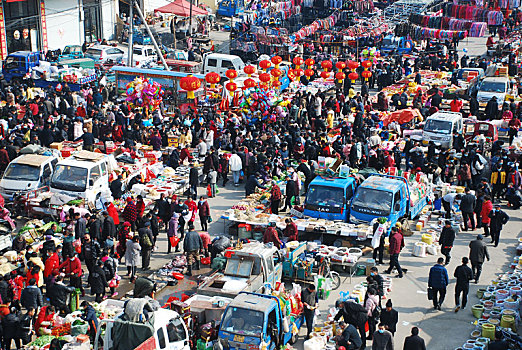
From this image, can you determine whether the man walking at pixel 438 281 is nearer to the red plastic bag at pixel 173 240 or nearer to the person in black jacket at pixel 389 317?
the person in black jacket at pixel 389 317

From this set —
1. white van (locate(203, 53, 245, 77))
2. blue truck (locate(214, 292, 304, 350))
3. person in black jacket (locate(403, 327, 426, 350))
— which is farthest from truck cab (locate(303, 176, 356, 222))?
white van (locate(203, 53, 245, 77))

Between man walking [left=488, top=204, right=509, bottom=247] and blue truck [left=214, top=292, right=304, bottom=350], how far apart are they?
885 cm

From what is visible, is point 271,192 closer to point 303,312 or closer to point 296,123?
point 303,312

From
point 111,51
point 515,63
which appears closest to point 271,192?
point 111,51

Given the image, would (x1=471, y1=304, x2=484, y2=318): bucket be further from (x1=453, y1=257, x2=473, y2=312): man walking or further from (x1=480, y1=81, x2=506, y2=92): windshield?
(x1=480, y1=81, x2=506, y2=92): windshield

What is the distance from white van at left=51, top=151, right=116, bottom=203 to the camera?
2372 cm

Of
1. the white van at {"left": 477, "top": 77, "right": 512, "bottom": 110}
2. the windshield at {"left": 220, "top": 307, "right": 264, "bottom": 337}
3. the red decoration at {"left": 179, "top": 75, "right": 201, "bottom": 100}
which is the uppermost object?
the red decoration at {"left": 179, "top": 75, "right": 201, "bottom": 100}

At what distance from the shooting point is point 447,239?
20875 millimetres

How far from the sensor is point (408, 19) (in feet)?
193

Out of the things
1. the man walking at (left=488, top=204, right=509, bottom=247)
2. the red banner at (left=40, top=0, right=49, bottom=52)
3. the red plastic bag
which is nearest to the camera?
the red plastic bag

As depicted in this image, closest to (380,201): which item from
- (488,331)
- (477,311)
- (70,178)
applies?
(477,311)

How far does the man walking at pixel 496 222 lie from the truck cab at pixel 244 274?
7042mm

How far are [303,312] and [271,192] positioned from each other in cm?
741

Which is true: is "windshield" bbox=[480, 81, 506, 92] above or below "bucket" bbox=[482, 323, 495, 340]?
above
